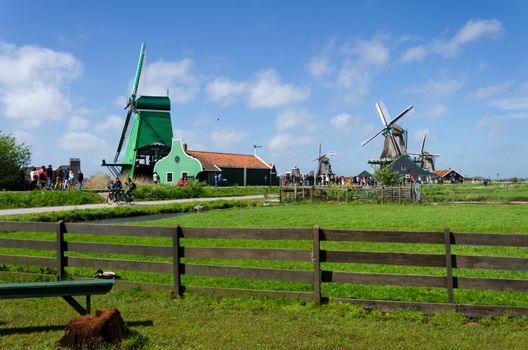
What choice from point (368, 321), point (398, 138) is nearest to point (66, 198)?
point (368, 321)

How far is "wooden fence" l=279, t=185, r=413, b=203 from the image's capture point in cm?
3644

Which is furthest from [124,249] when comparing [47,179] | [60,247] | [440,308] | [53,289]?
[47,179]

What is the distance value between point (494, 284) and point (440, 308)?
74 centimetres

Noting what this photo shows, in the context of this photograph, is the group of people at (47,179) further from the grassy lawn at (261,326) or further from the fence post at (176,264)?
the grassy lawn at (261,326)

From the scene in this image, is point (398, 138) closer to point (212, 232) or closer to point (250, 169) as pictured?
point (250, 169)

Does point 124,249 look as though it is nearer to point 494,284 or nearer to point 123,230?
point 123,230

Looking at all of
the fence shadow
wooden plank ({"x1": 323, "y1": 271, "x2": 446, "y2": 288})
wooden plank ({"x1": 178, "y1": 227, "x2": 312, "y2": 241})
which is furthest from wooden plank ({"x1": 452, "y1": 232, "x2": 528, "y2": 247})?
the fence shadow

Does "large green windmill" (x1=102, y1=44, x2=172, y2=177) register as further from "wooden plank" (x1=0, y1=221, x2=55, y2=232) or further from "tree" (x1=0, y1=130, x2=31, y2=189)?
"wooden plank" (x1=0, y1=221, x2=55, y2=232)

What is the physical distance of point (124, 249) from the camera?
7812 mm

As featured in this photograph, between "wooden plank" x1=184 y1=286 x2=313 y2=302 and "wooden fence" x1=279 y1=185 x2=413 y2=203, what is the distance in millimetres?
30064

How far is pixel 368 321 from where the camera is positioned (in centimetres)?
609

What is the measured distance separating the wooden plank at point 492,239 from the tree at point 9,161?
3754 centimetres

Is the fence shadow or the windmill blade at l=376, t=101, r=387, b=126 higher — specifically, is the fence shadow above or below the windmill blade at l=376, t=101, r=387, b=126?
below

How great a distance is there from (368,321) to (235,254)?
211 centimetres
